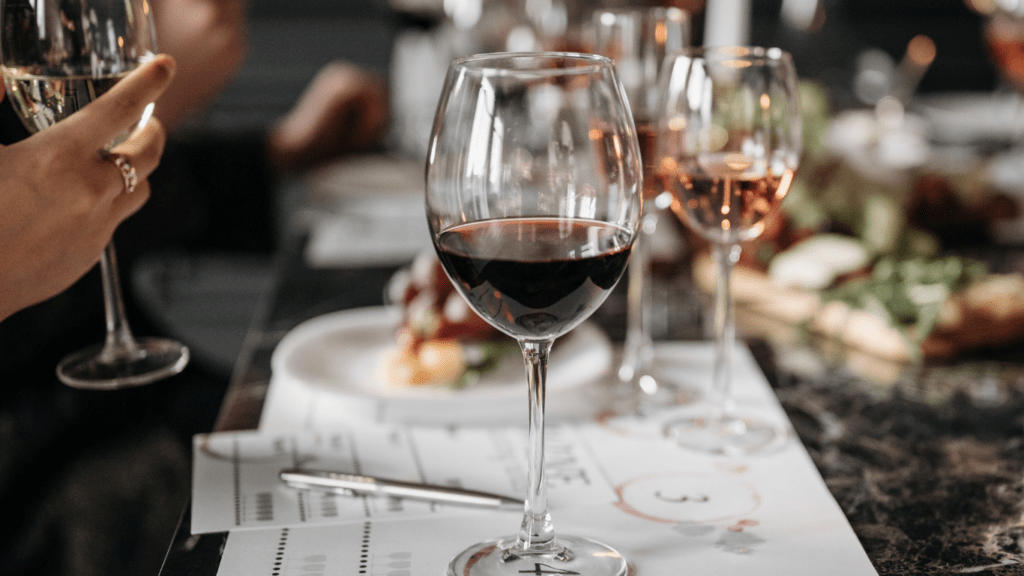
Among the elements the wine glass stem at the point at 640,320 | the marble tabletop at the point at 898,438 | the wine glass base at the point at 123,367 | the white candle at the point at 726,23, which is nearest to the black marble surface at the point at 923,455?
the marble tabletop at the point at 898,438

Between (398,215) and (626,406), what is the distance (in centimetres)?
92

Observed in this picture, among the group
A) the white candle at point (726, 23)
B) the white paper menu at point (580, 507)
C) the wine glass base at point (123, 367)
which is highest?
the white candle at point (726, 23)

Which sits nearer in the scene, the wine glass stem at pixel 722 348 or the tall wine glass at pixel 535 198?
the tall wine glass at pixel 535 198

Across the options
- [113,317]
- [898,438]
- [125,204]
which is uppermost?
[125,204]

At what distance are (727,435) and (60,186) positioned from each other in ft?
1.98

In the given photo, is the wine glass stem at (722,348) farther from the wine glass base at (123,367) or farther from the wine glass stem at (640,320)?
the wine glass base at (123,367)

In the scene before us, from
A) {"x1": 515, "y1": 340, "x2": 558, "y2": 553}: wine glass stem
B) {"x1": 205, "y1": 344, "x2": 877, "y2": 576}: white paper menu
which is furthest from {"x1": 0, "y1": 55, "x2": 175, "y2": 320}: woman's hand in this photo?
{"x1": 515, "y1": 340, "x2": 558, "y2": 553}: wine glass stem

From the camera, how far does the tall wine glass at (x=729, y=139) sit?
2.74 ft

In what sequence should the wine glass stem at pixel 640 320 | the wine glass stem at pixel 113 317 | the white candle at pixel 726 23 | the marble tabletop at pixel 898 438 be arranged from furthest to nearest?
the white candle at pixel 726 23, the wine glass stem at pixel 640 320, the wine glass stem at pixel 113 317, the marble tabletop at pixel 898 438

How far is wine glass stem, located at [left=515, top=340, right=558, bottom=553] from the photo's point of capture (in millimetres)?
630

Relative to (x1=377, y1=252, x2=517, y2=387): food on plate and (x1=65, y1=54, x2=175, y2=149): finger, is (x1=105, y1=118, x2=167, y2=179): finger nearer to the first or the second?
(x1=65, y1=54, x2=175, y2=149): finger

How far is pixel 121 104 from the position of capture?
25.9 inches

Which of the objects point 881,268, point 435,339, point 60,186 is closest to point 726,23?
point 881,268

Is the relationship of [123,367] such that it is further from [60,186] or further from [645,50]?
[645,50]
